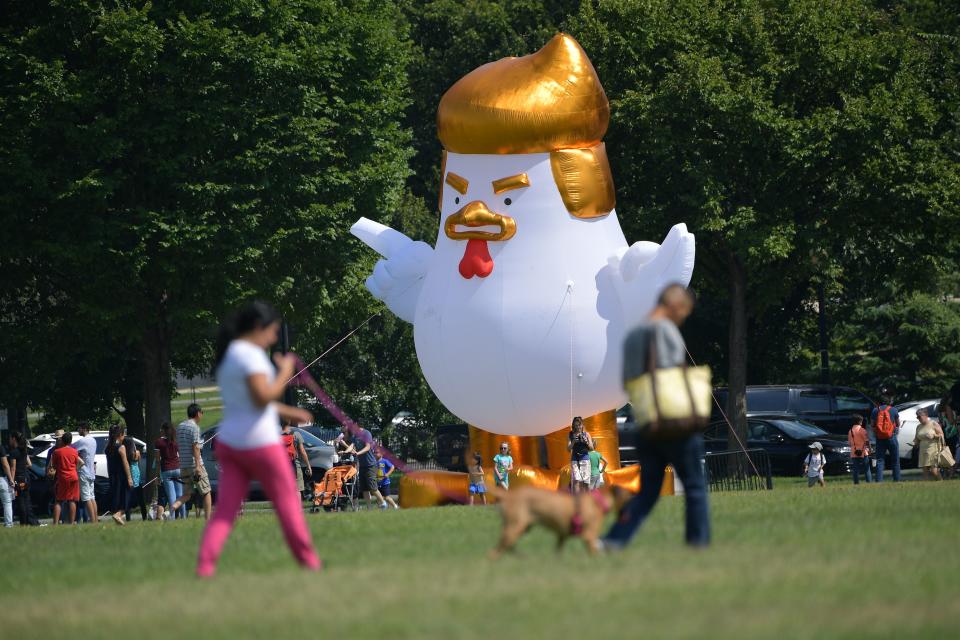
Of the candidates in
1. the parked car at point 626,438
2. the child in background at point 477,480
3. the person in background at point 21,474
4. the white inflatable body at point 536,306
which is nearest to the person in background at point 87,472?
the person in background at point 21,474

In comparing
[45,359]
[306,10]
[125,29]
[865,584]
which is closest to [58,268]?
[45,359]

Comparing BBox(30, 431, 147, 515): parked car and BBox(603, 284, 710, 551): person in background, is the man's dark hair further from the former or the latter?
BBox(30, 431, 147, 515): parked car

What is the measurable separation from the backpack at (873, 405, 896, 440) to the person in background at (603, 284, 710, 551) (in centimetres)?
1499

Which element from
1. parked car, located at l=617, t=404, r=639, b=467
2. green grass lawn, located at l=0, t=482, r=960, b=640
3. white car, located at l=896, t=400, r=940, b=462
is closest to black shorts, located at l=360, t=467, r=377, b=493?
parked car, located at l=617, t=404, r=639, b=467

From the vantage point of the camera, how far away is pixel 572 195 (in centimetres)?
1758

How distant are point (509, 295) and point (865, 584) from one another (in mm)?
9754

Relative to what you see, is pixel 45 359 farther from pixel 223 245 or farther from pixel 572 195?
pixel 572 195

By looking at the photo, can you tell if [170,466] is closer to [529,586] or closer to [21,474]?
[21,474]

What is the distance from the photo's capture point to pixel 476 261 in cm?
1733

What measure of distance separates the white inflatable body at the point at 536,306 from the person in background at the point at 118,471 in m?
5.75

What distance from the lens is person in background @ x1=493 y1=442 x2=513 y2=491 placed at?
17.9 meters

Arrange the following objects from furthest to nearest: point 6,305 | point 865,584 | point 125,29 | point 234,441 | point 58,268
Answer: point 6,305 < point 58,268 < point 125,29 < point 234,441 < point 865,584

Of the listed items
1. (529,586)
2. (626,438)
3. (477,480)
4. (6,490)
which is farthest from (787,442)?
(529,586)

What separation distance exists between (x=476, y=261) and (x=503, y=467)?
9.05 feet
